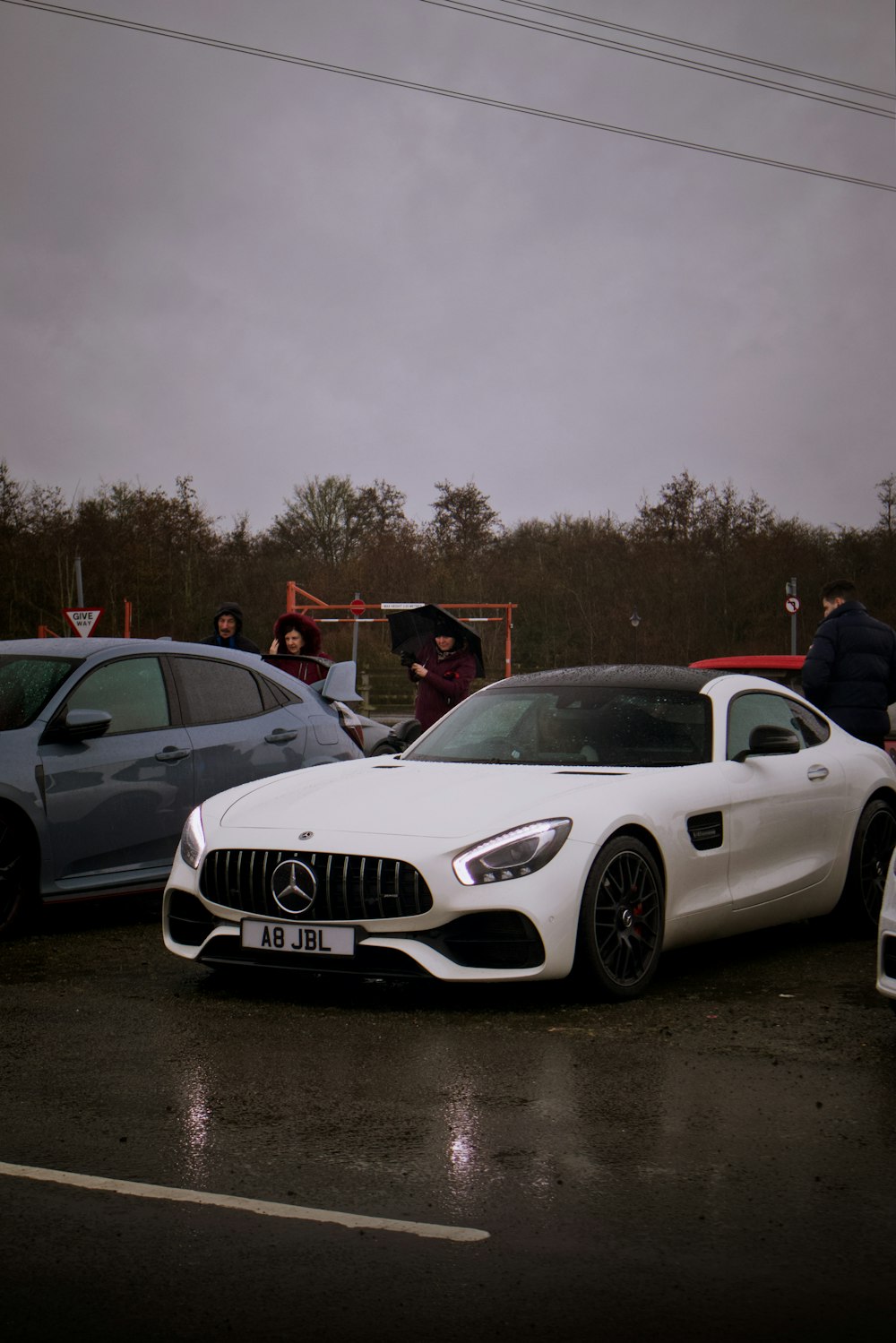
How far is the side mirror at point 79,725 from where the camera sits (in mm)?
8211

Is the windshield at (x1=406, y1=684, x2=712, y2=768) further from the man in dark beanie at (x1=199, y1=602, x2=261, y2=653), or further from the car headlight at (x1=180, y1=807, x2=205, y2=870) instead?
the man in dark beanie at (x1=199, y1=602, x2=261, y2=653)

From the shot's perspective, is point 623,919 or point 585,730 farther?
point 585,730

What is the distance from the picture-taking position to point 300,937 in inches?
245

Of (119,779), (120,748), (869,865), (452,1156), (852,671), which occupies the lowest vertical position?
(452,1156)

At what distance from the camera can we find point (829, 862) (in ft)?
25.9

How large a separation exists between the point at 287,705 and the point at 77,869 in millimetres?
2101

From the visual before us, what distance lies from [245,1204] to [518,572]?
142 ft

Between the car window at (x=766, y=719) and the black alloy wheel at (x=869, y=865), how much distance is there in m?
0.52

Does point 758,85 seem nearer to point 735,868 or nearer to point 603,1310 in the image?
point 735,868

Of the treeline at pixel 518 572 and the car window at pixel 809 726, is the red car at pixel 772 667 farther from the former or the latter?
the treeline at pixel 518 572

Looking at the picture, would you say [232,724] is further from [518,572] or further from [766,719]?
[518,572]

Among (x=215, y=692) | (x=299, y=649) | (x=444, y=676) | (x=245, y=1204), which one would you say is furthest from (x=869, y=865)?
(x=299, y=649)

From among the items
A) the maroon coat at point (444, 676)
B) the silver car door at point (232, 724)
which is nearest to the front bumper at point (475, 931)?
the silver car door at point (232, 724)

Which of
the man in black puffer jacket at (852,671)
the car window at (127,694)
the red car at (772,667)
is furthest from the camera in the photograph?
the red car at (772,667)
